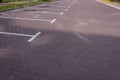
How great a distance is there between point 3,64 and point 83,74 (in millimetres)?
2112

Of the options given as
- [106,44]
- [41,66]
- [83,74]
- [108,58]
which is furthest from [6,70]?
[106,44]

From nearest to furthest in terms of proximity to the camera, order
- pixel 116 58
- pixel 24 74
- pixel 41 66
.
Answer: pixel 24 74
pixel 41 66
pixel 116 58

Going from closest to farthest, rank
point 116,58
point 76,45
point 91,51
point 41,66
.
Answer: point 41,66, point 116,58, point 91,51, point 76,45

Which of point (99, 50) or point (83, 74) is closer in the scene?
point (83, 74)

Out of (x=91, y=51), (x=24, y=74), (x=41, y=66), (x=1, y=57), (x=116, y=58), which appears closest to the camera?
(x=24, y=74)

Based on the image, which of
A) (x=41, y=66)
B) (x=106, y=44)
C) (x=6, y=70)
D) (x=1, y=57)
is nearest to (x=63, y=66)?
(x=41, y=66)

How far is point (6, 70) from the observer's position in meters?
5.19

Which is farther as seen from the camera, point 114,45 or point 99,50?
point 114,45

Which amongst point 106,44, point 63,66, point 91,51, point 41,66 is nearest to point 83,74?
point 63,66

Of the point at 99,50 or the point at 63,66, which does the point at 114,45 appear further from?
the point at 63,66

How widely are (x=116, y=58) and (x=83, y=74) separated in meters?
1.79

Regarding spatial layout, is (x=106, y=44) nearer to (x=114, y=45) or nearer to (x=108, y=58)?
(x=114, y=45)

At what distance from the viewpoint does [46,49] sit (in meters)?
7.16

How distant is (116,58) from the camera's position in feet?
21.4
